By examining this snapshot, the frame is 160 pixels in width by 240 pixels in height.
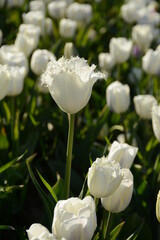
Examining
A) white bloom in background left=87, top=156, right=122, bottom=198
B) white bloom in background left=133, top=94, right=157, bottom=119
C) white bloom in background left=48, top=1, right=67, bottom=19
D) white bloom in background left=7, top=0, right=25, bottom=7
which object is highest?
white bloom in background left=7, top=0, right=25, bottom=7

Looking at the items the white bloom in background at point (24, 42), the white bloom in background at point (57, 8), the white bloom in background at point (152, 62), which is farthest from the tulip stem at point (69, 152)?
the white bloom in background at point (57, 8)

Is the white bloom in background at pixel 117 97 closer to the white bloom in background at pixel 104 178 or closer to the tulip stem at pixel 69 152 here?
the tulip stem at pixel 69 152

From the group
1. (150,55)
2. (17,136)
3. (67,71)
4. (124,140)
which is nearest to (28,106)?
(17,136)

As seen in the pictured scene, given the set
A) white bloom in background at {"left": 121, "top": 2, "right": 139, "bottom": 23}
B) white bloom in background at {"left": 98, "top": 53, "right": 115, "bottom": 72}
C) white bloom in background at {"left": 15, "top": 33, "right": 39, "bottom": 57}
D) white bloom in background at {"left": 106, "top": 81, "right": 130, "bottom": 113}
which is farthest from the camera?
white bloom in background at {"left": 121, "top": 2, "right": 139, "bottom": 23}

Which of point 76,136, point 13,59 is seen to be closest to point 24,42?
point 13,59

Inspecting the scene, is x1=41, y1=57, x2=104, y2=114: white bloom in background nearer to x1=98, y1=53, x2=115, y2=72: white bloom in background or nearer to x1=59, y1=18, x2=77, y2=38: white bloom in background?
x1=98, y1=53, x2=115, y2=72: white bloom in background

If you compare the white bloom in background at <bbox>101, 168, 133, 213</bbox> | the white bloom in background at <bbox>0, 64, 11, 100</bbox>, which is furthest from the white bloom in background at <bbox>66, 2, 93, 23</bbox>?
the white bloom in background at <bbox>101, 168, 133, 213</bbox>
